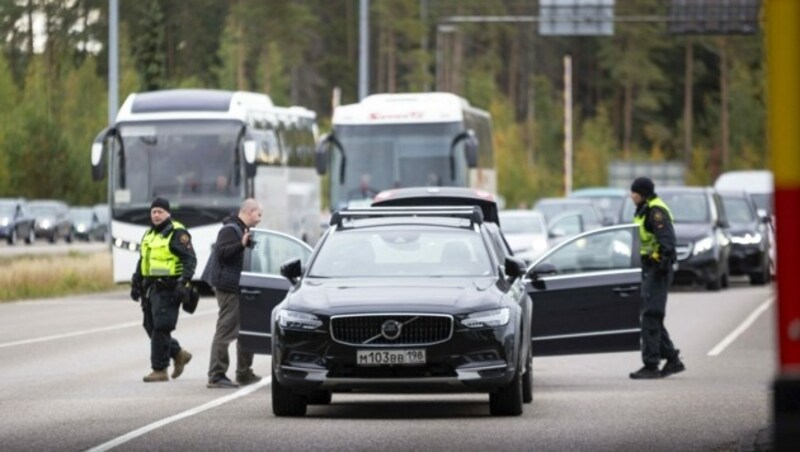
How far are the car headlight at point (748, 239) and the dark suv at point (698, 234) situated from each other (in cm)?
314

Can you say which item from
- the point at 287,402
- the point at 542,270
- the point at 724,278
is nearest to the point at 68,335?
the point at 542,270

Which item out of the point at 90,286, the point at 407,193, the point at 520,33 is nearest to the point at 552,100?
the point at 520,33

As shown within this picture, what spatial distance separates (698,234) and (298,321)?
2630 centimetres

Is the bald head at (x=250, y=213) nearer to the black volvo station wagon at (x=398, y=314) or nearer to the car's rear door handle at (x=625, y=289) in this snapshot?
the black volvo station wagon at (x=398, y=314)

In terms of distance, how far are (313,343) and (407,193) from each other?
8120 millimetres

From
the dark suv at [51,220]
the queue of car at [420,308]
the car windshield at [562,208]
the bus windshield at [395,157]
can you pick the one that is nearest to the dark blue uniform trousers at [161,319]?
the queue of car at [420,308]

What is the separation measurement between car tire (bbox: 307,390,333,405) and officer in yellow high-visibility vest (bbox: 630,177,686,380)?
391 centimetres

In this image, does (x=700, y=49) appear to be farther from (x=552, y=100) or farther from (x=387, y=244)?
(x=387, y=244)

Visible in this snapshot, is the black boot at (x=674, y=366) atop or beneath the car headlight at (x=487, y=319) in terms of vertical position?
beneath

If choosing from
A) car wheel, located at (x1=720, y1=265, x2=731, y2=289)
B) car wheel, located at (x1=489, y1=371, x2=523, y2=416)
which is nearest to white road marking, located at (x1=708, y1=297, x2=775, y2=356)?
car wheel, located at (x1=720, y1=265, x2=731, y2=289)

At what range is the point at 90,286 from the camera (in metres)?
44.8

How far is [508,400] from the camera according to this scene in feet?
54.0

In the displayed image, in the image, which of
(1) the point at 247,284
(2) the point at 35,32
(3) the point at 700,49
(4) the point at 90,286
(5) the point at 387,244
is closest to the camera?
Answer: (5) the point at 387,244

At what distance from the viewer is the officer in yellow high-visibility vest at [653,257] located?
2031 cm
